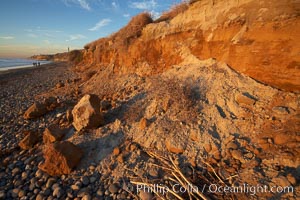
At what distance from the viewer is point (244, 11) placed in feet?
13.2

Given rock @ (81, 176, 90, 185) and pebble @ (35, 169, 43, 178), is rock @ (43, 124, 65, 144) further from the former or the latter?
rock @ (81, 176, 90, 185)

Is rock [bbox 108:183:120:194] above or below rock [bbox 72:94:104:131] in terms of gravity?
below

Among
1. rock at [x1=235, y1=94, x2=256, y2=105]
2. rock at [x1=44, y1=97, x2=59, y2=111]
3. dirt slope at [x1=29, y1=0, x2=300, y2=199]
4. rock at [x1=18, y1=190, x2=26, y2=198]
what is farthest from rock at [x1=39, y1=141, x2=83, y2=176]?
rock at [x1=235, y1=94, x2=256, y2=105]

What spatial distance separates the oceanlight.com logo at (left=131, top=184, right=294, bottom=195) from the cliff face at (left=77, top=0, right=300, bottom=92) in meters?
2.20

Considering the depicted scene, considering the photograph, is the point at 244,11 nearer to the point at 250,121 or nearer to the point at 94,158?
the point at 250,121

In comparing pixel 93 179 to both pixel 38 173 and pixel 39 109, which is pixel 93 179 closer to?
pixel 38 173

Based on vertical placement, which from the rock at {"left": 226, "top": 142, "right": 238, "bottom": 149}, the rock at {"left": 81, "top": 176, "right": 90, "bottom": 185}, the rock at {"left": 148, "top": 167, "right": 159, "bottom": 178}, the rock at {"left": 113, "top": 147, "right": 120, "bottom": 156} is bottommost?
the rock at {"left": 81, "top": 176, "right": 90, "bottom": 185}

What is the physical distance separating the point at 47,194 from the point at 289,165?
384 cm

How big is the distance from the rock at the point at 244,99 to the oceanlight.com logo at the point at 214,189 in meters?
1.70

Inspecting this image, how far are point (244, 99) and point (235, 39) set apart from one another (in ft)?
5.19

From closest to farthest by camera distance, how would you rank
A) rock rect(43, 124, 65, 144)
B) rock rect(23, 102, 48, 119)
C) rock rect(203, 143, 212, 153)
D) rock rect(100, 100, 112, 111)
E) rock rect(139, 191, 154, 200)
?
rock rect(139, 191, 154, 200), rock rect(203, 143, 212, 153), rock rect(43, 124, 65, 144), rock rect(100, 100, 112, 111), rock rect(23, 102, 48, 119)

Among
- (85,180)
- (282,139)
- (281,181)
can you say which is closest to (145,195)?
(85,180)

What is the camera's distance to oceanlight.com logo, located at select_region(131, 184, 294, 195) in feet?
7.46

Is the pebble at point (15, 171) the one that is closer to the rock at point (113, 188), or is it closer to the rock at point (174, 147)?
the rock at point (113, 188)
